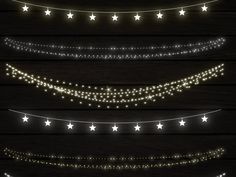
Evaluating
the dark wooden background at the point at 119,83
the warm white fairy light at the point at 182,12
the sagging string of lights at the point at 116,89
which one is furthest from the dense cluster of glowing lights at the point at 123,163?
the warm white fairy light at the point at 182,12

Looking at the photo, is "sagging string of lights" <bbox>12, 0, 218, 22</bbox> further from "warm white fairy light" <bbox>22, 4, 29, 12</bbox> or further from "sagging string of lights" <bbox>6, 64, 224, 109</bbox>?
"sagging string of lights" <bbox>6, 64, 224, 109</bbox>

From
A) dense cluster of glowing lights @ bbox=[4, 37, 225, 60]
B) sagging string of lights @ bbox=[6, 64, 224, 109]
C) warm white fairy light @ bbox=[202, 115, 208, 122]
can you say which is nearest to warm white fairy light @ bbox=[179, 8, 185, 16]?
dense cluster of glowing lights @ bbox=[4, 37, 225, 60]

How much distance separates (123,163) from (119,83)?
0.49 meters

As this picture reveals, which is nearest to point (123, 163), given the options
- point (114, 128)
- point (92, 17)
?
point (114, 128)

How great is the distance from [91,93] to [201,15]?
823 millimetres

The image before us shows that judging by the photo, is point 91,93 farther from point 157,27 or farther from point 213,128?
point 213,128

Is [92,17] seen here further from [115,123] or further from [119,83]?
[115,123]

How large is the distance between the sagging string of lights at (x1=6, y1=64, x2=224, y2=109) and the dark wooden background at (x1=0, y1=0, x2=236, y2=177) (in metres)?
0.04

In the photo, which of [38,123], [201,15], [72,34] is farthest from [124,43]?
[38,123]

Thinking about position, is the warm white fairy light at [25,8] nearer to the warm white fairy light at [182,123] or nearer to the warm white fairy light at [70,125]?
the warm white fairy light at [70,125]

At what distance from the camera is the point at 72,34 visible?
2.61 meters

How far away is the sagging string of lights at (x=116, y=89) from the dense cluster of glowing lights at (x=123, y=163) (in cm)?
36

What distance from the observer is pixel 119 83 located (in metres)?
2.60

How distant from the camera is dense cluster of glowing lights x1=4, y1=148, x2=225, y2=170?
259cm
